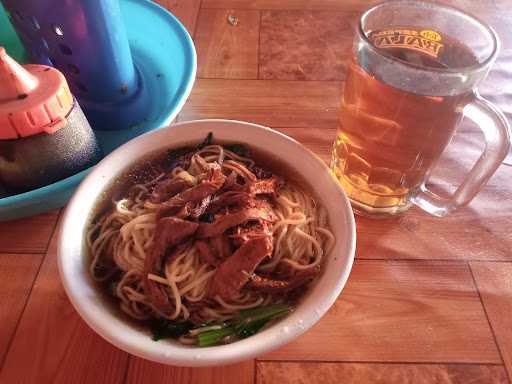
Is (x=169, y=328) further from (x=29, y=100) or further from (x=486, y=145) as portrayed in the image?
(x=486, y=145)

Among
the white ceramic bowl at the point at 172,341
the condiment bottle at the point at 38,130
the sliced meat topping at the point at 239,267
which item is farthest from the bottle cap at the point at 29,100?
the sliced meat topping at the point at 239,267

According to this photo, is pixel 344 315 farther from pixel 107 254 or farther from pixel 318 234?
pixel 107 254

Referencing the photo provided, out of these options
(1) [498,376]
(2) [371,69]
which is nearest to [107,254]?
(2) [371,69]

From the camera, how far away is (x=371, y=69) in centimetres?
60

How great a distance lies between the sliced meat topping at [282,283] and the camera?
0.59 metres

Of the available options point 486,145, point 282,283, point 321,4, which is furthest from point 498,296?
point 321,4

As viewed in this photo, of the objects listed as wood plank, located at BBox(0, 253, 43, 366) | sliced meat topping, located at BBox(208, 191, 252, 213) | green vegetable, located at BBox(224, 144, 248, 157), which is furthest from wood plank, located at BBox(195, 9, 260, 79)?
wood plank, located at BBox(0, 253, 43, 366)

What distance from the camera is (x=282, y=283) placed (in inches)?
23.2

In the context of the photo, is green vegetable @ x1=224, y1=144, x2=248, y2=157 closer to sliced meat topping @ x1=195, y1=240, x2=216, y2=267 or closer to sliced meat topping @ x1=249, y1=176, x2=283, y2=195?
sliced meat topping @ x1=249, y1=176, x2=283, y2=195

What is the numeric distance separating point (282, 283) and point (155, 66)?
638mm

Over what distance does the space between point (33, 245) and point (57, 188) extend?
11cm

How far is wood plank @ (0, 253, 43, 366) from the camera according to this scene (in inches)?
24.0

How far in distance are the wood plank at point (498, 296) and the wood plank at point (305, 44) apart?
536 millimetres

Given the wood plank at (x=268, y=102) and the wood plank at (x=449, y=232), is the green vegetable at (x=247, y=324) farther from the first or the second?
the wood plank at (x=268, y=102)
